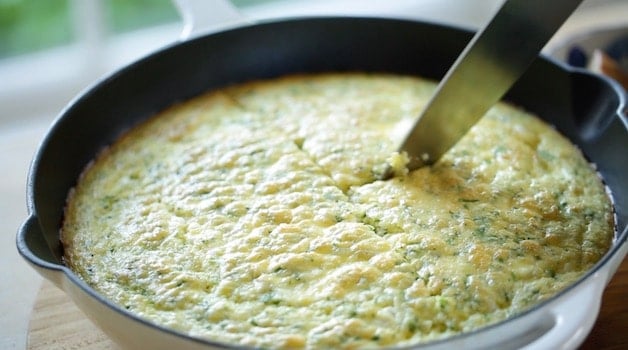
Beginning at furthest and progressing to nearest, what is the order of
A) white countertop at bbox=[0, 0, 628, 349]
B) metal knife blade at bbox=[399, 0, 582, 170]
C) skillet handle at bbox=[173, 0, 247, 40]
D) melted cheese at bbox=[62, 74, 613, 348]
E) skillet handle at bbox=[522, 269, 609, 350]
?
skillet handle at bbox=[173, 0, 247, 40], white countertop at bbox=[0, 0, 628, 349], metal knife blade at bbox=[399, 0, 582, 170], melted cheese at bbox=[62, 74, 613, 348], skillet handle at bbox=[522, 269, 609, 350]

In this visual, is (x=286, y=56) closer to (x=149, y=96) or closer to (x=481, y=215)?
(x=149, y=96)

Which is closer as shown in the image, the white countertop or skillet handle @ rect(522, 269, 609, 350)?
skillet handle @ rect(522, 269, 609, 350)

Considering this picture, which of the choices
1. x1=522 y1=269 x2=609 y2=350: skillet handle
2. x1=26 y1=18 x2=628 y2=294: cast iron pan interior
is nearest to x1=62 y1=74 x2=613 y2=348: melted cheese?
x1=26 y1=18 x2=628 y2=294: cast iron pan interior

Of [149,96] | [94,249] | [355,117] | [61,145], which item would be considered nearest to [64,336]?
[94,249]

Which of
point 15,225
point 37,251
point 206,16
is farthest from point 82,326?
point 206,16

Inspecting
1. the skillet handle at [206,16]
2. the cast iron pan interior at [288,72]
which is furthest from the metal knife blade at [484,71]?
the skillet handle at [206,16]

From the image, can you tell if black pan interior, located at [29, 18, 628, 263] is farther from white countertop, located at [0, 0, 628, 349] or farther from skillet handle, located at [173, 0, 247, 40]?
white countertop, located at [0, 0, 628, 349]
